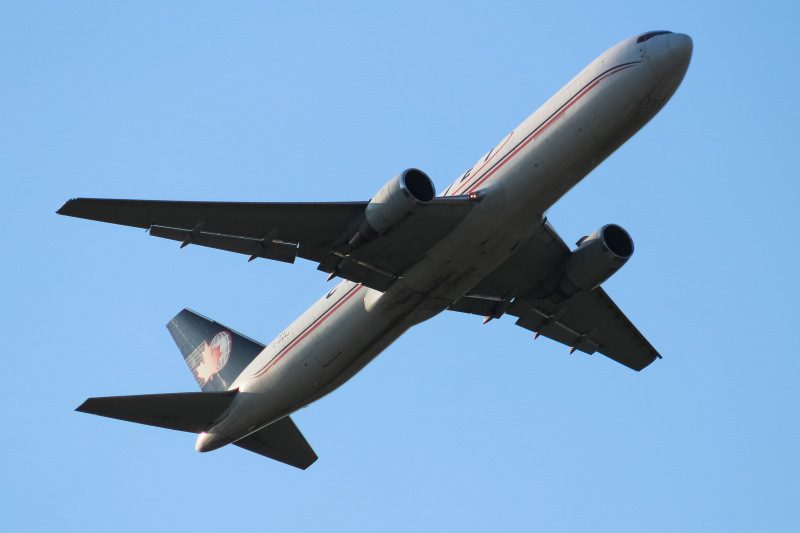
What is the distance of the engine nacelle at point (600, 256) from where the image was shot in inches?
1296

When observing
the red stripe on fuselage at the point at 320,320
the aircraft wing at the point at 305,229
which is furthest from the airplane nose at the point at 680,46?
the red stripe on fuselage at the point at 320,320

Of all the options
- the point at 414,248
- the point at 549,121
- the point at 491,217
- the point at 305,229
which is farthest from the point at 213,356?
the point at 549,121

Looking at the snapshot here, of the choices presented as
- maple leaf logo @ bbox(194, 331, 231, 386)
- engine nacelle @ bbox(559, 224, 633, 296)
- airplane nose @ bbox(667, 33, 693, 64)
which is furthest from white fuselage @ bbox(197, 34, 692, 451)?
maple leaf logo @ bbox(194, 331, 231, 386)

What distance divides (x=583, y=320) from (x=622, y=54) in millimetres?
11944

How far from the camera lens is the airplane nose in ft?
92.0

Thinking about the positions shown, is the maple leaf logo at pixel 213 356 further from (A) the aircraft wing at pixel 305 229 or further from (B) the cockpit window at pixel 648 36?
(B) the cockpit window at pixel 648 36

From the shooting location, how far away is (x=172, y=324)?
40.8 m

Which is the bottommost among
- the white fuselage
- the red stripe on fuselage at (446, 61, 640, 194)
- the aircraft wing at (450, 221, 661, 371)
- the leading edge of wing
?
the aircraft wing at (450, 221, 661, 371)

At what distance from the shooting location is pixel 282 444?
3688cm

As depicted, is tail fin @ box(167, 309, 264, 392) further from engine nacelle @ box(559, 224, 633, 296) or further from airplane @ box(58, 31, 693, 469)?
engine nacelle @ box(559, 224, 633, 296)

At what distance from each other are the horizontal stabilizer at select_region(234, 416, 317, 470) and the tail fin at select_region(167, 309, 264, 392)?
211 centimetres

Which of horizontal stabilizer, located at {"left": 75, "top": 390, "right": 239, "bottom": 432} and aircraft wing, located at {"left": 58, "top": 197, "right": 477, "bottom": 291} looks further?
horizontal stabilizer, located at {"left": 75, "top": 390, "right": 239, "bottom": 432}

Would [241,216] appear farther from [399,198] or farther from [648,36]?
[648,36]

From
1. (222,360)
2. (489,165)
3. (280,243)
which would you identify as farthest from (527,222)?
(222,360)
